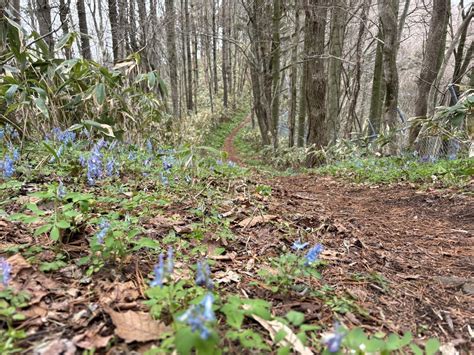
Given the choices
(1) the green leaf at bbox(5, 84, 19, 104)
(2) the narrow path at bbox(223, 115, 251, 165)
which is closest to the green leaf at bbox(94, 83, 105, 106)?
(1) the green leaf at bbox(5, 84, 19, 104)

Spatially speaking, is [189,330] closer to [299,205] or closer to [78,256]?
[78,256]

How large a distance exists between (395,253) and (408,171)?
2895mm

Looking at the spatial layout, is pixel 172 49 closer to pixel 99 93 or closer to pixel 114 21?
pixel 114 21

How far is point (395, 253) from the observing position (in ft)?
7.27

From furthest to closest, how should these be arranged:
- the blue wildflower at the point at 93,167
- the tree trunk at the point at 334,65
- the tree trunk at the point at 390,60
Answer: the tree trunk at the point at 334,65, the tree trunk at the point at 390,60, the blue wildflower at the point at 93,167

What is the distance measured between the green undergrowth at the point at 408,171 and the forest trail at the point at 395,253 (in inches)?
17.8

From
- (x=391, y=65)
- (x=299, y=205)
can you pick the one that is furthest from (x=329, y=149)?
(x=299, y=205)

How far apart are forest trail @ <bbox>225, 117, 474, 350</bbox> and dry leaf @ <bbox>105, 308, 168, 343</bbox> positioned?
0.51m

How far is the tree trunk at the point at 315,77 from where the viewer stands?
7.44m

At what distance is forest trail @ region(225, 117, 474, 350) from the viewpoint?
4.88 ft

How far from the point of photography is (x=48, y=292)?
1.27 m

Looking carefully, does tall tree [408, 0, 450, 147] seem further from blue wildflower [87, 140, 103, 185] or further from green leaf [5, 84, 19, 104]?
green leaf [5, 84, 19, 104]

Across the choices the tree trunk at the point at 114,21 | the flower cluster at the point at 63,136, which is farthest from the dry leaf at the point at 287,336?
the tree trunk at the point at 114,21

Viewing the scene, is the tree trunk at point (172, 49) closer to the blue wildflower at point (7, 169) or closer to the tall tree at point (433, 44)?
the tall tree at point (433, 44)
